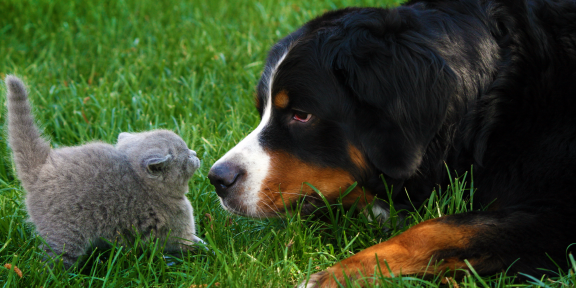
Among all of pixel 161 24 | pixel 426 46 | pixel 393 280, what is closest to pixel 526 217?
pixel 393 280

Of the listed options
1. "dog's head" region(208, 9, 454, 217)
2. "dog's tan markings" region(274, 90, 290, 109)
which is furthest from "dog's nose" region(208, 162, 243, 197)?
"dog's tan markings" region(274, 90, 290, 109)

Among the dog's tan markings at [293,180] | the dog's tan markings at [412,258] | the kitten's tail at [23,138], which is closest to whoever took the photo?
the dog's tan markings at [412,258]

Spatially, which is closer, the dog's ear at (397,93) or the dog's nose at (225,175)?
the dog's ear at (397,93)

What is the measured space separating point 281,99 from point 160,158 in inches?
26.2

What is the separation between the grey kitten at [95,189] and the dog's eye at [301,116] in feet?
2.00

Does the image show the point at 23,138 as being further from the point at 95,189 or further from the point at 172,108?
the point at 172,108

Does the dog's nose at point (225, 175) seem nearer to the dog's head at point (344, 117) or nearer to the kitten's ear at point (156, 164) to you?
the dog's head at point (344, 117)

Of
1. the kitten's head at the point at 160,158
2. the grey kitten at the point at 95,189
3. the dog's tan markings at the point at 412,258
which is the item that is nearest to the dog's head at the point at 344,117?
the kitten's head at the point at 160,158

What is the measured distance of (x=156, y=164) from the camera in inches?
104

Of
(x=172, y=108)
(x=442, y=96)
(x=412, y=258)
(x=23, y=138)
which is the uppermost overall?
(x=442, y=96)

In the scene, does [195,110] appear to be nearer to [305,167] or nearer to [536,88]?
[305,167]

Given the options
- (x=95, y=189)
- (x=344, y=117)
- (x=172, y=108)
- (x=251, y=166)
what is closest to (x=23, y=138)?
(x=95, y=189)

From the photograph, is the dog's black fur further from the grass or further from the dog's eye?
the grass

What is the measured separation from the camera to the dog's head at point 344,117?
2639 millimetres
